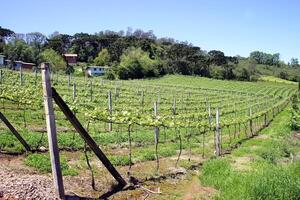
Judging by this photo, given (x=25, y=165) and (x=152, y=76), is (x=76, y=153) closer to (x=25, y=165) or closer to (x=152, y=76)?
(x=25, y=165)

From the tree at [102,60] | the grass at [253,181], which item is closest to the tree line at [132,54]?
the tree at [102,60]

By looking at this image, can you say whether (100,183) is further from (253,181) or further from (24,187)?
(253,181)

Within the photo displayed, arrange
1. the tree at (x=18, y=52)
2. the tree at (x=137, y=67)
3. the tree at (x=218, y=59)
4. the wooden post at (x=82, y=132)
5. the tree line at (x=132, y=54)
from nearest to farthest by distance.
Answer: the wooden post at (x=82, y=132) < the tree at (x=18, y=52) < the tree at (x=137, y=67) < the tree line at (x=132, y=54) < the tree at (x=218, y=59)

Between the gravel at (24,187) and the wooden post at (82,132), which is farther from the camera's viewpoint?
the wooden post at (82,132)

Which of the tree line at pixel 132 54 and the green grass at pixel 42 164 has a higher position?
the tree line at pixel 132 54

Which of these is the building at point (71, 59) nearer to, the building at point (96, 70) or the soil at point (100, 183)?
the building at point (96, 70)

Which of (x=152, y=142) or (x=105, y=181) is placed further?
(x=152, y=142)

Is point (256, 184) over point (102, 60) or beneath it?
beneath

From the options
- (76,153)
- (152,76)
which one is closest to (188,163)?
(76,153)

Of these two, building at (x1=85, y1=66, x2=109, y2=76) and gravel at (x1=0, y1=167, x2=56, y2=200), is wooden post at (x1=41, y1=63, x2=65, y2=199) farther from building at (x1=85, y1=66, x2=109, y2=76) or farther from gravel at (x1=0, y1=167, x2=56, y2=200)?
building at (x1=85, y1=66, x2=109, y2=76)

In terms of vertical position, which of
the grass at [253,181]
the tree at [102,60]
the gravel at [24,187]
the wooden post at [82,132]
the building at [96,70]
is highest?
the tree at [102,60]

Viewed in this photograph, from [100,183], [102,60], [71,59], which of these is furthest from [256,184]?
[71,59]

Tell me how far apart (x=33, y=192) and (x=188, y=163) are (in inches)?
285

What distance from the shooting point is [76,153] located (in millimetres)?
13883
